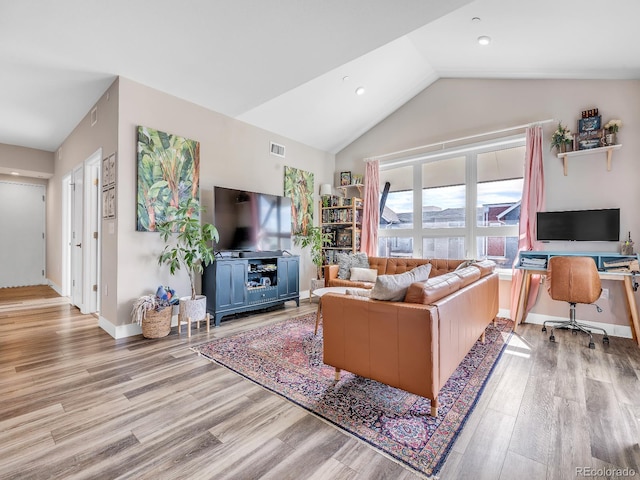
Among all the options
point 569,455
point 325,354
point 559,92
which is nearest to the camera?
point 569,455

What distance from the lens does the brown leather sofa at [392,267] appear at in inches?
163

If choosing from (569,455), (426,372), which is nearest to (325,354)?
(426,372)

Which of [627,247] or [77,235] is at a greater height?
[77,235]

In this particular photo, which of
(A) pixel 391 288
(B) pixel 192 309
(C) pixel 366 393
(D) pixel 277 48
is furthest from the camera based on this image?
(B) pixel 192 309

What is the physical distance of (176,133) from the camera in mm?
3721

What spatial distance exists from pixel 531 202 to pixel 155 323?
474 cm

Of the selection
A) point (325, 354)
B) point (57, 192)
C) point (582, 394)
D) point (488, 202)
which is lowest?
point (582, 394)

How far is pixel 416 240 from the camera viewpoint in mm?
5098

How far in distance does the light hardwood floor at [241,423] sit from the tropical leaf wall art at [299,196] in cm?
298

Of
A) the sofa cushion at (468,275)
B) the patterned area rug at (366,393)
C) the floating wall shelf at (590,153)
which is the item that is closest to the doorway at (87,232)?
the patterned area rug at (366,393)

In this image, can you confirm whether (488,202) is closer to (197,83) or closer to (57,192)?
(197,83)

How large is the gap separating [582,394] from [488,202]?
2.90 meters

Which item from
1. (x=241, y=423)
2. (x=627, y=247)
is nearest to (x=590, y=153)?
(x=627, y=247)

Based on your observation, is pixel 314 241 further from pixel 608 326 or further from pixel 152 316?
pixel 608 326
